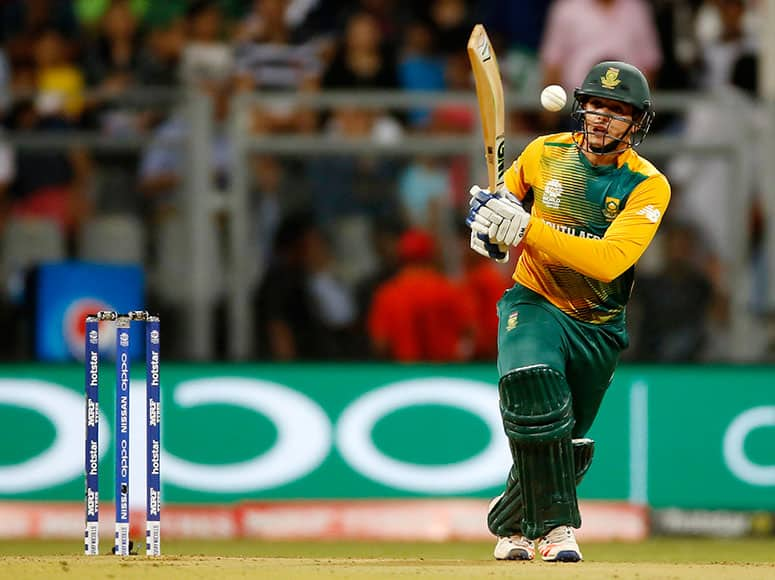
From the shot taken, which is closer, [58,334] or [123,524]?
[123,524]

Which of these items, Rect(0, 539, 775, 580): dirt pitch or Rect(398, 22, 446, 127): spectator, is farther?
Rect(398, 22, 446, 127): spectator

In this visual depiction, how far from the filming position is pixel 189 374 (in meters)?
11.2

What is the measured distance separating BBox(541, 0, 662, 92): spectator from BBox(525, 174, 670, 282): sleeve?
18.6ft

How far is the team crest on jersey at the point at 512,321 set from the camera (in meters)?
7.27

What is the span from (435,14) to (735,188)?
3.08 meters

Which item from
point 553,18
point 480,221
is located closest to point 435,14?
point 553,18

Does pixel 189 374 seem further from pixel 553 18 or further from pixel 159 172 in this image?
pixel 553 18

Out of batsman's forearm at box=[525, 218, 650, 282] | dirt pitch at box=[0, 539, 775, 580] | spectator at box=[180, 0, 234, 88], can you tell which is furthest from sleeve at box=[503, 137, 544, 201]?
spectator at box=[180, 0, 234, 88]

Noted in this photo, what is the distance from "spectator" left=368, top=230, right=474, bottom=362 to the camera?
11453 millimetres

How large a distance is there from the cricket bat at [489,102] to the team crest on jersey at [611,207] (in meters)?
0.46

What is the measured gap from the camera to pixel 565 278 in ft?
23.9

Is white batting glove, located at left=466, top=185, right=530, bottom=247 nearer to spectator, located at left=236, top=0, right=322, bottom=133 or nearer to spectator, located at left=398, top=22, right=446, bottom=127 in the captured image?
spectator, located at left=236, top=0, right=322, bottom=133

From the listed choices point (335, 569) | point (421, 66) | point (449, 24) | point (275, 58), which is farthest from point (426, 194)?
point (335, 569)

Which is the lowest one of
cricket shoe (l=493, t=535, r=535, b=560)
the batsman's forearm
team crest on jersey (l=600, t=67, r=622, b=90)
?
cricket shoe (l=493, t=535, r=535, b=560)
